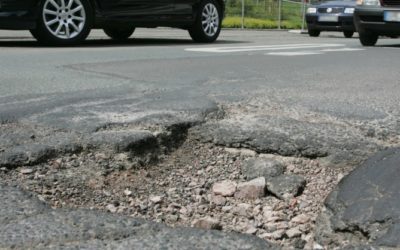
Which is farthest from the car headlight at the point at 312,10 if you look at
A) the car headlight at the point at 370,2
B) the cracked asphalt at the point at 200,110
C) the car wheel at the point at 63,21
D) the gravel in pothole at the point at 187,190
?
the gravel in pothole at the point at 187,190

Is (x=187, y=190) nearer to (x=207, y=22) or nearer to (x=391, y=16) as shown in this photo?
(x=207, y=22)

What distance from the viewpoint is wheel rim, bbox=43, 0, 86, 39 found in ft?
25.3

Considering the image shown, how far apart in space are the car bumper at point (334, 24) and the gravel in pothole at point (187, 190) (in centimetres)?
1375

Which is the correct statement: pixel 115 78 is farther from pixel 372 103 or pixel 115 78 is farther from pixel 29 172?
pixel 29 172

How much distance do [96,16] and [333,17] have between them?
9375mm

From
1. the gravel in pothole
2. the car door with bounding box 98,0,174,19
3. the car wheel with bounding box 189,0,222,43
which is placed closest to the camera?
the gravel in pothole

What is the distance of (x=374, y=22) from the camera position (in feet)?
32.2

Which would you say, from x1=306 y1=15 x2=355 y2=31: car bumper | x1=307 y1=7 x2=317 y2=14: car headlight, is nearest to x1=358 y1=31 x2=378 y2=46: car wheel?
x1=306 y1=15 x2=355 y2=31: car bumper

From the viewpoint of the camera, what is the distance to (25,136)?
2.88m

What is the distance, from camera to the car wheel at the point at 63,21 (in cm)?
770

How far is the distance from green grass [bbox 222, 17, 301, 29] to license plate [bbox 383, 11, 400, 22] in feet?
34.5

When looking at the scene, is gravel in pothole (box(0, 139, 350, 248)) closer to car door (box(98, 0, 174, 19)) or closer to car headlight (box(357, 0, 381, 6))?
car door (box(98, 0, 174, 19))

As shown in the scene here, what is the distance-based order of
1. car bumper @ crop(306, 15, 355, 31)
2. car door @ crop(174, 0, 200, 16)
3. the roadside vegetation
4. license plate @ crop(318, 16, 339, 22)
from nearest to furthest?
car door @ crop(174, 0, 200, 16), car bumper @ crop(306, 15, 355, 31), license plate @ crop(318, 16, 339, 22), the roadside vegetation

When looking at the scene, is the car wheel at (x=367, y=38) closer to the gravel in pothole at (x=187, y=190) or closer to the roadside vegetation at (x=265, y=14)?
the gravel in pothole at (x=187, y=190)
